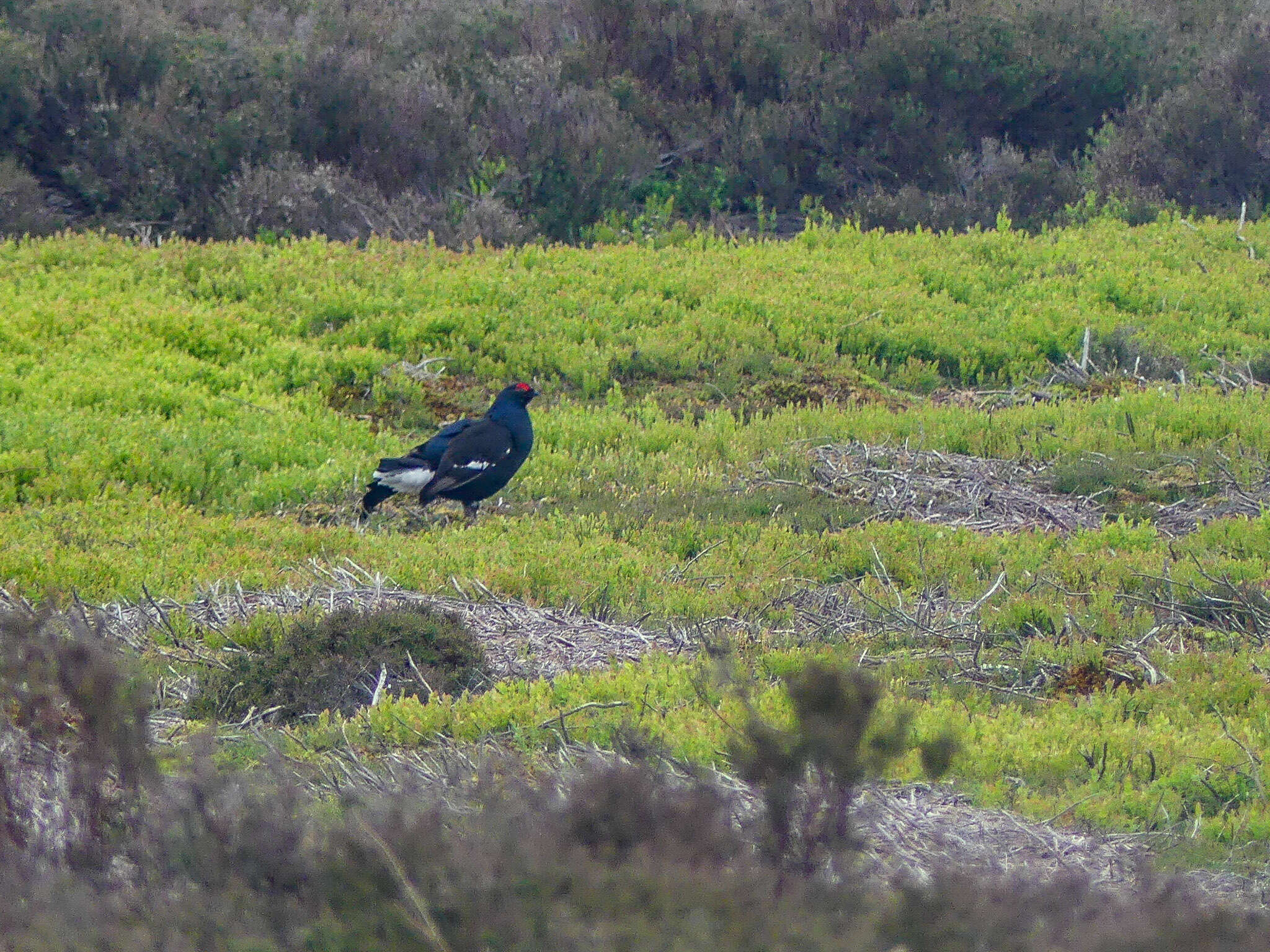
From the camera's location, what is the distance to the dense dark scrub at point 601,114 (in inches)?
658

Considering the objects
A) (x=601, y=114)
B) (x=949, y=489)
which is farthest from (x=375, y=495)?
(x=601, y=114)

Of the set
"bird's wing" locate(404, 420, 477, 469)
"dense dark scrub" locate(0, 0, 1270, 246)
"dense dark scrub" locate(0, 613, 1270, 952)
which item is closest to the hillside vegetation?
"bird's wing" locate(404, 420, 477, 469)

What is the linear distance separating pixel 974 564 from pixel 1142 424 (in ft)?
11.0

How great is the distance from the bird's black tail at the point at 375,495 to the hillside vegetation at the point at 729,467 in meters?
0.19

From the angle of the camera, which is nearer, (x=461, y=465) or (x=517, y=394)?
(x=461, y=465)

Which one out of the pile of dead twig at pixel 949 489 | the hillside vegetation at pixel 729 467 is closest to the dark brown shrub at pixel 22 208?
the hillside vegetation at pixel 729 467

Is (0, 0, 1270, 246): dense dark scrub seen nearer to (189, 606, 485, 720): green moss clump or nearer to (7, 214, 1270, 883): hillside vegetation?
(7, 214, 1270, 883): hillside vegetation

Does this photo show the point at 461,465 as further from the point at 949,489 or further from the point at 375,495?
the point at 949,489

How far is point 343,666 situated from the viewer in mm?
6062

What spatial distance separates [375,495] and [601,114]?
1093cm

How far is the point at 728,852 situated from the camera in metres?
2.79

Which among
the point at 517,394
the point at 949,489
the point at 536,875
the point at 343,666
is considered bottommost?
the point at 949,489

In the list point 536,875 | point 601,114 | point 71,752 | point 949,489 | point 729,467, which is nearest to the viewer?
point 536,875

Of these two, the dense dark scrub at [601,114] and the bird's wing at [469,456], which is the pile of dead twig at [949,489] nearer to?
the bird's wing at [469,456]
